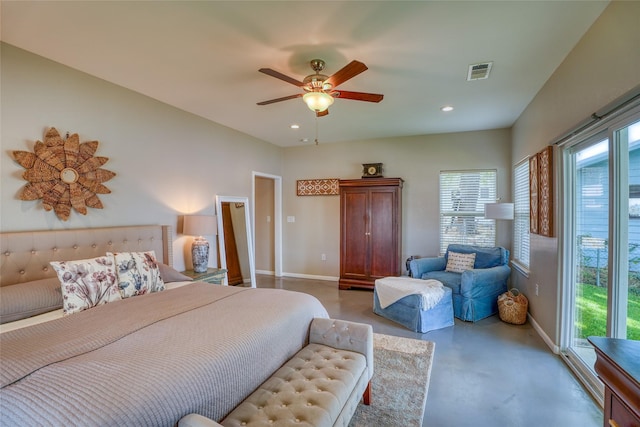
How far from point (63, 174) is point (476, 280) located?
446 cm

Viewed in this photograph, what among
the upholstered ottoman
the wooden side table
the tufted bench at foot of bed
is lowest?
the upholstered ottoman

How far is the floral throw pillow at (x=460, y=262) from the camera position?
13.9 feet

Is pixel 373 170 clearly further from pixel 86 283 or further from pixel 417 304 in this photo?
pixel 86 283

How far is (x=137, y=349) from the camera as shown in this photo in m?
1.44

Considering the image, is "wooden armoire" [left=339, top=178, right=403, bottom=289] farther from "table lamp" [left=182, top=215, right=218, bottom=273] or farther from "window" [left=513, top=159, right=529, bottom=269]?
"table lamp" [left=182, top=215, right=218, bottom=273]

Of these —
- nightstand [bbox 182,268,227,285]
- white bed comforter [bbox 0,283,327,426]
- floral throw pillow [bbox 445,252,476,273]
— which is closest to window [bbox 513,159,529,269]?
floral throw pillow [bbox 445,252,476,273]

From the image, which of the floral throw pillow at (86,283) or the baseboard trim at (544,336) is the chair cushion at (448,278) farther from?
the floral throw pillow at (86,283)

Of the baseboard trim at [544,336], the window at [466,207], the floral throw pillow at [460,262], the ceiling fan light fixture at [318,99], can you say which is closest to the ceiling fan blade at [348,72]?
the ceiling fan light fixture at [318,99]

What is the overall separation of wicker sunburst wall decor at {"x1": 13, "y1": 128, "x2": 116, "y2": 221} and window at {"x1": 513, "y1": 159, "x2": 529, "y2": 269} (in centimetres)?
489

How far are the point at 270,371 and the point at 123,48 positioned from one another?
105 inches

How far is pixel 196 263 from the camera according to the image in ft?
12.1

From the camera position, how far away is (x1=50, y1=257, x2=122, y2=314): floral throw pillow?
206 centimetres

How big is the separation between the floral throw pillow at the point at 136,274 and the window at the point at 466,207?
4.29 meters

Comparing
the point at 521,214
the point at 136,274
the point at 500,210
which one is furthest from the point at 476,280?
the point at 136,274
